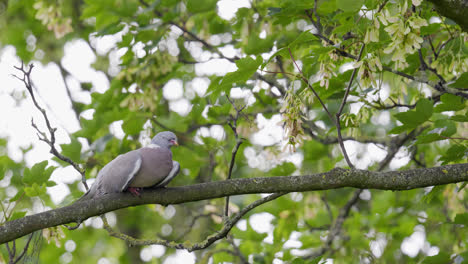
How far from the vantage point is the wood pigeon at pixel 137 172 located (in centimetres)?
291

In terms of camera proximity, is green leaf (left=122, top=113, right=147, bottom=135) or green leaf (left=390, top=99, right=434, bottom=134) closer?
green leaf (left=390, top=99, right=434, bottom=134)

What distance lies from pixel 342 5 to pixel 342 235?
384cm

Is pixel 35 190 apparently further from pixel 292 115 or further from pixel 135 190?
pixel 292 115

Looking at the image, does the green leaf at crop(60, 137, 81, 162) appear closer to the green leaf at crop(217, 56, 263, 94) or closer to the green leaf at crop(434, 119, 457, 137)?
the green leaf at crop(217, 56, 263, 94)

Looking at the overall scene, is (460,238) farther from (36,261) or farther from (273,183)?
(36,261)

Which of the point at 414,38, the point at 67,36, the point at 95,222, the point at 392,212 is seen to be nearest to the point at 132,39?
the point at 67,36

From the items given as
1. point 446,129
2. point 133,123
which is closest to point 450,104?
point 446,129

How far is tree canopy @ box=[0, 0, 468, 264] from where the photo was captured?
2.51 m

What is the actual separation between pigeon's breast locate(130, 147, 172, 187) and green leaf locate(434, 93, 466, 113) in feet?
5.40

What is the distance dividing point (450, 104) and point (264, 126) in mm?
2498

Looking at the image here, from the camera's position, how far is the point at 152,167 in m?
3.01

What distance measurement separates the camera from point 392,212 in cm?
526

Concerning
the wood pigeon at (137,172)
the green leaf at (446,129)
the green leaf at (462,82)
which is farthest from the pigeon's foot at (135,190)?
the green leaf at (462,82)

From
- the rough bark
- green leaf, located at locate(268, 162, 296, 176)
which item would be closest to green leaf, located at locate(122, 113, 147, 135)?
green leaf, located at locate(268, 162, 296, 176)
